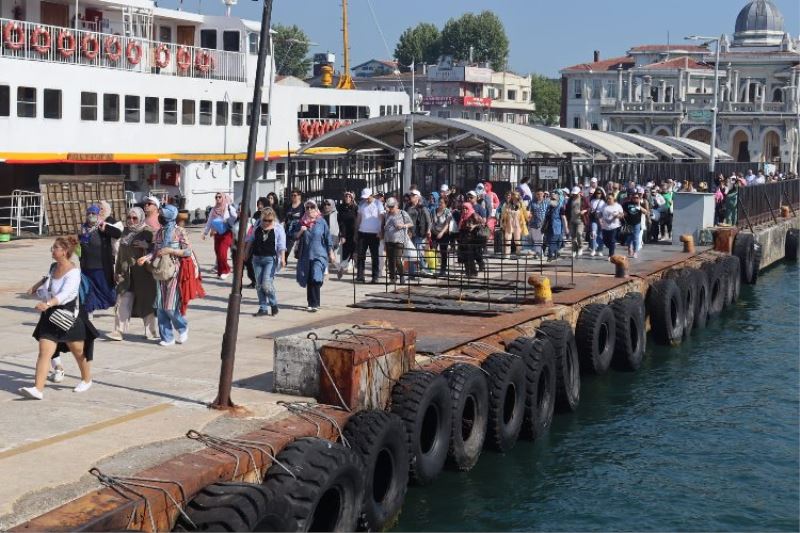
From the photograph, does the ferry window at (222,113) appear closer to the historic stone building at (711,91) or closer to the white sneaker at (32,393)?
the white sneaker at (32,393)

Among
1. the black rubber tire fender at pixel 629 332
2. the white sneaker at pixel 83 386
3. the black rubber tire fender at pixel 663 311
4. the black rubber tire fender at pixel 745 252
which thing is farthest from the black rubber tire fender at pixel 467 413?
the black rubber tire fender at pixel 745 252

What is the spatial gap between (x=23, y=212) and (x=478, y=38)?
487 ft

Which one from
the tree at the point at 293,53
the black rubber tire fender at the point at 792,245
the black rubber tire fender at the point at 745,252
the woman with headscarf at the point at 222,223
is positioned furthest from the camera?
the tree at the point at 293,53

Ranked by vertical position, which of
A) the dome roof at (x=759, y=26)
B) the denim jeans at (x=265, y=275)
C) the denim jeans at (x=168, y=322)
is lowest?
the denim jeans at (x=168, y=322)

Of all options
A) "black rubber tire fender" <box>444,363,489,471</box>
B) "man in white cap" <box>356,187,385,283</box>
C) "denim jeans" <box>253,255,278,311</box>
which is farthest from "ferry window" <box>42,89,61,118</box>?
"black rubber tire fender" <box>444,363,489,471</box>

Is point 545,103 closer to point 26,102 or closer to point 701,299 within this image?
point 26,102

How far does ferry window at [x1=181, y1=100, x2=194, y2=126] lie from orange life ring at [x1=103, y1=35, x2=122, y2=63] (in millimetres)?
3294

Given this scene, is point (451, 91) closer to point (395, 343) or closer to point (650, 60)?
point (650, 60)

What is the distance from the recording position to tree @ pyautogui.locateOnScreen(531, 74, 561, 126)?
587ft

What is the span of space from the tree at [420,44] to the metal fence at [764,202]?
127 metres

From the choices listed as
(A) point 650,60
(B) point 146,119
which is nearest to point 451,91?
(A) point 650,60

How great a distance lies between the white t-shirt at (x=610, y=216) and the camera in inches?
1063

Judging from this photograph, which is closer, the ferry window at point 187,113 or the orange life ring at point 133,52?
the orange life ring at point 133,52

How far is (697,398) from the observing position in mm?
19219
